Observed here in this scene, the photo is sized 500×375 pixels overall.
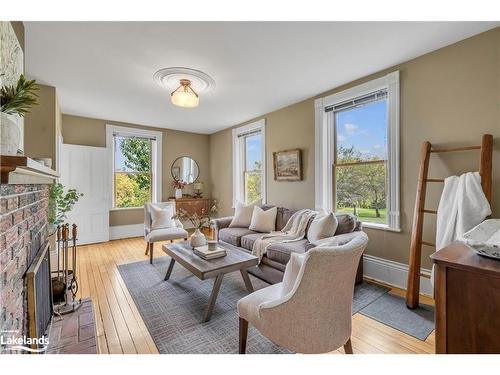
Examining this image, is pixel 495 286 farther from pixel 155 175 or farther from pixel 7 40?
pixel 155 175

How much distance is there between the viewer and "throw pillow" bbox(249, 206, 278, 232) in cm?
356

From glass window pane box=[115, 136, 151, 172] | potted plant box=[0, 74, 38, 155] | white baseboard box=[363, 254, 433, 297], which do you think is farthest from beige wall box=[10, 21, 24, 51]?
white baseboard box=[363, 254, 433, 297]

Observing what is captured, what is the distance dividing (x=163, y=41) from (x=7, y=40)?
1.08m

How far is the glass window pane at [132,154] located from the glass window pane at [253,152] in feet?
7.39

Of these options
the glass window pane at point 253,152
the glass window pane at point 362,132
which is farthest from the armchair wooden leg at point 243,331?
the glass window pane at point 253,152

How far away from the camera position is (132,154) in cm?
511

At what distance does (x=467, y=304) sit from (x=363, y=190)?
2.14m

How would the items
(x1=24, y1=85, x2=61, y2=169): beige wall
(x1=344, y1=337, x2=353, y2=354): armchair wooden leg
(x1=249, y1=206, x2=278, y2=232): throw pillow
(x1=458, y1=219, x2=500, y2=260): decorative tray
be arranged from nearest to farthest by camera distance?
1. (x1=458, y1=219, x2=500, y2=260): decorative tray
2. (x1=344, y1=337, x2=353, y2=354): armchair wooden leg
3. (x1=24, y1=85, x2=61, y2=169): beige wall
4. (x1=249, y1=206, x2=278, y2=232): throw pillow

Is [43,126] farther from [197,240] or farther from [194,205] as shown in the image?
[194,205]

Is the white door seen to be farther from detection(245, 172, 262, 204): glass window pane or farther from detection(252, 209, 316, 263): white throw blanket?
detection(252, 209, 316, 263): white throw blanket

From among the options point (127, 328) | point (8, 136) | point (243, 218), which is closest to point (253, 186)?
point (243, 218)

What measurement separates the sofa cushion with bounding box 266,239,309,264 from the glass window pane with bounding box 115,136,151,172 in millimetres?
3802

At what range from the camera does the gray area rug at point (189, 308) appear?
1723 mm
